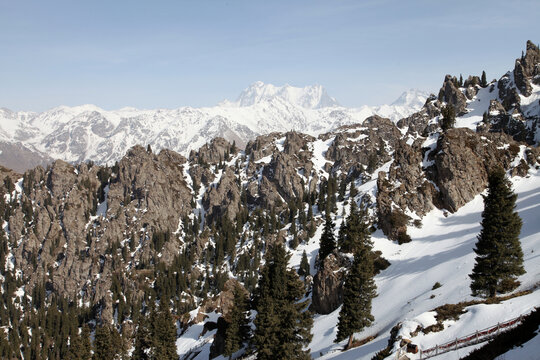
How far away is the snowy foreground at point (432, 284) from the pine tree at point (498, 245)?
2864 mm

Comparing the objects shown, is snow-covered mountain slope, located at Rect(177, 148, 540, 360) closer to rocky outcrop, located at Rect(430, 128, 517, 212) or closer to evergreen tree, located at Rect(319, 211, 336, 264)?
rocky outcrop, located at Rect(430, 128, 517, 212)

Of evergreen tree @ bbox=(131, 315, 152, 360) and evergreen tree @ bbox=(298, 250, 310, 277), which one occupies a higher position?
evergreen tree @ bbox=(131, 315, 152, 360)

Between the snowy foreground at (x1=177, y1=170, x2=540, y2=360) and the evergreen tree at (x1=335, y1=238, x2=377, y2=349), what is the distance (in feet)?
9.21

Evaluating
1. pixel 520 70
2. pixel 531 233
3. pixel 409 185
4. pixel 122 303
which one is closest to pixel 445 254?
pixel 531 233

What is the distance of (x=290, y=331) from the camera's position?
44750mm

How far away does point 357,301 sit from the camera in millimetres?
50312

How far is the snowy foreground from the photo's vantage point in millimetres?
33469

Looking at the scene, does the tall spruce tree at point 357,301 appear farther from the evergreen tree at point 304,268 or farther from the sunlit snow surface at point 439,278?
the evergreen tree at point 304,268

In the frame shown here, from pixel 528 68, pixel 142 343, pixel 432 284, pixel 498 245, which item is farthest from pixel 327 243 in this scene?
pixel 528 68

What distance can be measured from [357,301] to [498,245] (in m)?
19.2

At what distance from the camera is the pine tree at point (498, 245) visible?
1764 inches

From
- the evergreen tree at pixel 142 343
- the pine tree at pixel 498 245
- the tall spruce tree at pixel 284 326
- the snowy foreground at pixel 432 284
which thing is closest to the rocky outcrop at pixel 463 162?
the snowy foreground at pixel 432 284

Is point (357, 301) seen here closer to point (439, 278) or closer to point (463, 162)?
point (439, 278)

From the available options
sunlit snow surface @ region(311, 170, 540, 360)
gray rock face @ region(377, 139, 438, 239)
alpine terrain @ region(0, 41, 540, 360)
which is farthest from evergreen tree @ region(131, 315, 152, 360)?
gray rock face @ region(377, 139, 438, 239)
